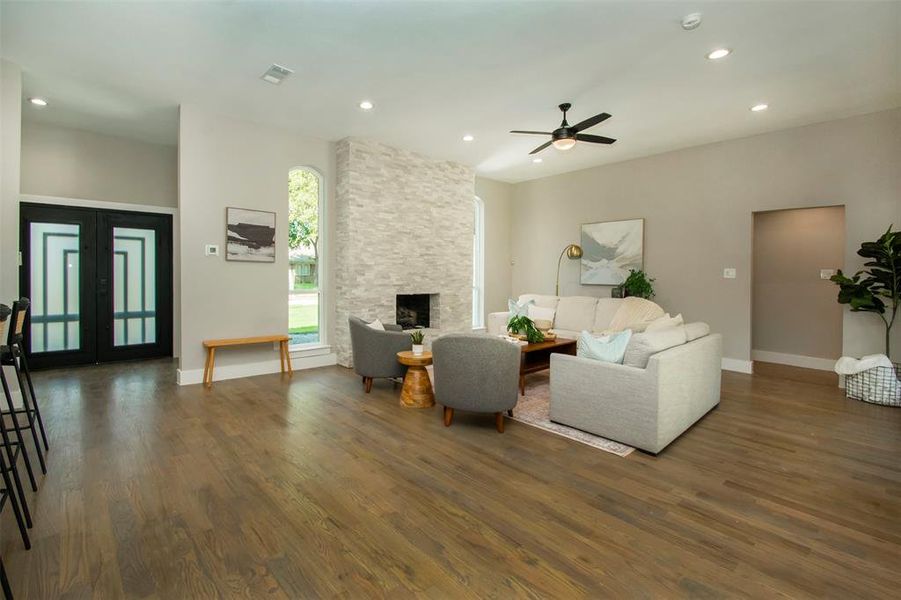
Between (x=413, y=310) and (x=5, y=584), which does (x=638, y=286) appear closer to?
(x=413, y=310)

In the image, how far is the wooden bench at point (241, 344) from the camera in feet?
15.9

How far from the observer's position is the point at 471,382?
3391mm

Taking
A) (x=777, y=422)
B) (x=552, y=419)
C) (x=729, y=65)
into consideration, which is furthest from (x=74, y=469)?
(x=729, y=65)

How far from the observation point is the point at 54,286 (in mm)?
5562

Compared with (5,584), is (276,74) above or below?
above

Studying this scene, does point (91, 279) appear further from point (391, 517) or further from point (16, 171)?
point (391, 517)

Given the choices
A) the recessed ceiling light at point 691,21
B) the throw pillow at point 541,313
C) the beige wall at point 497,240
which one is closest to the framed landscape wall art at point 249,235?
the throw pillow at point 541,313

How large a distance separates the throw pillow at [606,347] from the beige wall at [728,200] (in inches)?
144

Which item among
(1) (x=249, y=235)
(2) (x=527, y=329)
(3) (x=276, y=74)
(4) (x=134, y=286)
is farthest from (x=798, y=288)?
(4) (x=134, y=286)

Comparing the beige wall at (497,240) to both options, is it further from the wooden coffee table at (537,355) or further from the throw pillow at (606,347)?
the throw pillow at (606,347)

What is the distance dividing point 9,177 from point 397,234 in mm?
4117

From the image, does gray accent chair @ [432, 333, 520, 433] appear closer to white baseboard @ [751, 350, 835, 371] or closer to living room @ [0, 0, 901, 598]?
living room @ [0, 0, 901, 598]

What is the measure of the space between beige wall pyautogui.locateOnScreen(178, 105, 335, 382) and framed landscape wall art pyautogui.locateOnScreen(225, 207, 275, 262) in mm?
72

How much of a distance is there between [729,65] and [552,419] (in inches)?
138
